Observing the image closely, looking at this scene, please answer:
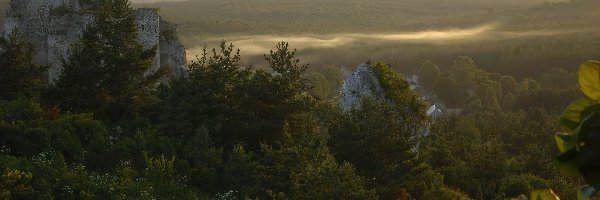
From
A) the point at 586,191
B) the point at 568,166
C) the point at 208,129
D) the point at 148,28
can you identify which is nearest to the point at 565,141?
the point at 568,166

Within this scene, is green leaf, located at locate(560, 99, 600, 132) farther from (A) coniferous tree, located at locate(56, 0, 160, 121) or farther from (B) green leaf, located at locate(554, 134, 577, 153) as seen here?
(A) coniferous tree, located at locate(56, 0, 160, 121)

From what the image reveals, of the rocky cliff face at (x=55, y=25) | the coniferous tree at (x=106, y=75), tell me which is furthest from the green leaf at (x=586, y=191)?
the rocky cliff face at (x=55, y=25)

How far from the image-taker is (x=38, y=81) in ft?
97.3

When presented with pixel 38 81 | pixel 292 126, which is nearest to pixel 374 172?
pixel 292 126

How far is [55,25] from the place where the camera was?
35.9 metres

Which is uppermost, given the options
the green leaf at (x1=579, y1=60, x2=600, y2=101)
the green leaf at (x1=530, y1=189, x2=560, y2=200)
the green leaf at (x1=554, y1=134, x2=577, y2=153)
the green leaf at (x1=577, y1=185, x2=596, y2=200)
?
the green leaf at (x1=579, y1=60, x2=600, y2=101)

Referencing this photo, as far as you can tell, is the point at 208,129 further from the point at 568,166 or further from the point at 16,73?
the point at 568,166

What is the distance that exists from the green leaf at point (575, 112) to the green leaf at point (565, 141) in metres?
0.08

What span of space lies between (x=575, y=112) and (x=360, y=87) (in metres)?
37.1

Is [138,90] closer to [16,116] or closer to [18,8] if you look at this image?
[16,116]

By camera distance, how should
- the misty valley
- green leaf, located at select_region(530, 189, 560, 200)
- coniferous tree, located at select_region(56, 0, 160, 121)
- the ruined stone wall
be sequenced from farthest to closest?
1. the ruined stone wall
2. coniferous tree, located at select_region(56, 0, 160, 121)
3. the misty valley
4. green leaf, located at select_region(530, 189, 560, 200)

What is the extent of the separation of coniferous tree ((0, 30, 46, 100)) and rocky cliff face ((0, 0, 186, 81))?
572 cm

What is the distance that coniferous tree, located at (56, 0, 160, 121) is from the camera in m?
27.2

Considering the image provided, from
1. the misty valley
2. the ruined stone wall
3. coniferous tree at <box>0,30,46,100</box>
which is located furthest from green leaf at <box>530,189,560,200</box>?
the ruined stone wall
